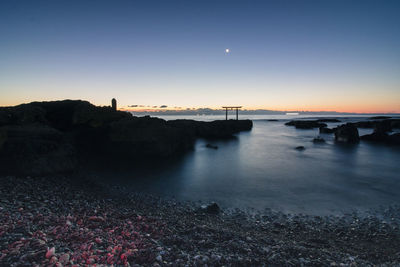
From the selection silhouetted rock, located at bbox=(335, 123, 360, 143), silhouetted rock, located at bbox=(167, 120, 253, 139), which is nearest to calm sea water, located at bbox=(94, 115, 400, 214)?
silhouetted rock, located at bbox=(335, 123, 360, 143)

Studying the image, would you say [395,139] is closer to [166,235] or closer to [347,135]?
[347,135]

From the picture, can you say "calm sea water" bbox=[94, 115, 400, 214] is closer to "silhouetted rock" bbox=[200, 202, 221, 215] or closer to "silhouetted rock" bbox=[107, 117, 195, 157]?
"silhouetted rock" bbox=[200, 202, 221, 215]

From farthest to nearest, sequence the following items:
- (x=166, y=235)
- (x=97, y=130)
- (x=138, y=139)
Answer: (x=97, y=130) < (x=138, y=139) < (x=166, y=235)

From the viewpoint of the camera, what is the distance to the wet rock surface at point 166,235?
3756mm

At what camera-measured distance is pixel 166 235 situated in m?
4.93

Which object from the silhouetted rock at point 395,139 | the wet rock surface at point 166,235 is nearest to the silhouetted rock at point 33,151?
the wet rock surface at point 166,235

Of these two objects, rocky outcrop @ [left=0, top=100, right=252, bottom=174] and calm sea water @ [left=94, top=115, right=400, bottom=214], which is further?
rocky outcrop @ [left=0, top=100, right=252, bottom=174]

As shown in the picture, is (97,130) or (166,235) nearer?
(166,235)

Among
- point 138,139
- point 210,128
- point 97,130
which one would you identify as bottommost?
point 210,128

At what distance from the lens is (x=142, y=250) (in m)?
4.00

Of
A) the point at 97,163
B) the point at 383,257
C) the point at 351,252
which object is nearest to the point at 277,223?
the point at 351,252

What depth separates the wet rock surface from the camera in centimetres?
376

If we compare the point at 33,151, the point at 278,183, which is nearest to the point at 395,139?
the point at 278,183

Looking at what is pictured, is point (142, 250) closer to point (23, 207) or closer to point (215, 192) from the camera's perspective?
point (23, 207)
